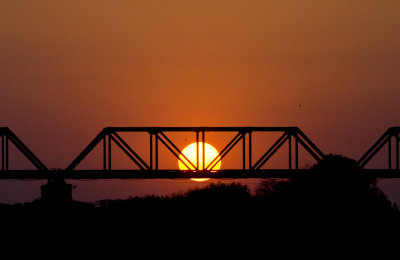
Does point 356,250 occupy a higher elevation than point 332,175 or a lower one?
lower

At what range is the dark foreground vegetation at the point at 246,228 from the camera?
195 ft

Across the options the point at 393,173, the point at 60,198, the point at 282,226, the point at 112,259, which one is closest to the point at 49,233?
the point at 60,198

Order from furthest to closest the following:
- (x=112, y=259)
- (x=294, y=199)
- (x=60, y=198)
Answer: (x=294, y=199), (x=60, y=198), (x=112, y=259)

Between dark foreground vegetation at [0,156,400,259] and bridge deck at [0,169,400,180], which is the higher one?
bridge deck at [0,169,400,180]

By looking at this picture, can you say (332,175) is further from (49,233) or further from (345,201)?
(49,233)

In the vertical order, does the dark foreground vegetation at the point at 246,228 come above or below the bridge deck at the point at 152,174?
below

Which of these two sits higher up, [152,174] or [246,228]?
[152,174]

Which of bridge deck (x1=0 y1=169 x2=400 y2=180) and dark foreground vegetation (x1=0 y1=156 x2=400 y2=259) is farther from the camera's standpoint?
bridge deck (x1=0 y1=169 x2=400 y2=180)

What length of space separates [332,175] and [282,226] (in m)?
4.26

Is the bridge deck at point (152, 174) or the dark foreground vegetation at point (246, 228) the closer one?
the dark foreground vegetation at point (246, 228)

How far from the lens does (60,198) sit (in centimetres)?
6206

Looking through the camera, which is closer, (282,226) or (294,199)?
(282,226)

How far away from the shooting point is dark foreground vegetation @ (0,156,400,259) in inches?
2345

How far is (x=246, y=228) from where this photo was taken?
212 ft
